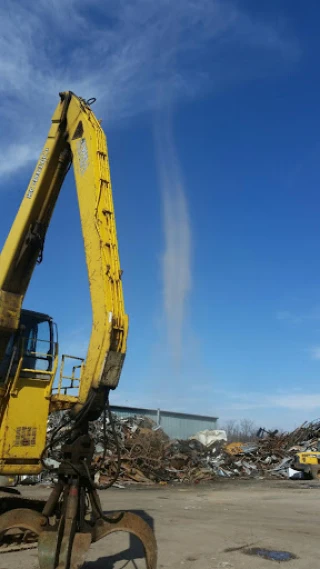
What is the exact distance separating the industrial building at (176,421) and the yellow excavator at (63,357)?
2598cm

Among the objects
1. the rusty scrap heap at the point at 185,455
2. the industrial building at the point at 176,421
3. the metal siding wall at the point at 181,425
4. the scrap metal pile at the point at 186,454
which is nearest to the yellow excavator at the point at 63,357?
the scrap metal pile at the point at 186,454

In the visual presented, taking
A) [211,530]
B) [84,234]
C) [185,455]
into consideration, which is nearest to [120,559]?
[211,530]

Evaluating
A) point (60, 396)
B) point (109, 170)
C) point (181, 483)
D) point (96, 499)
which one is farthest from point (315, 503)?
point (109, 170)

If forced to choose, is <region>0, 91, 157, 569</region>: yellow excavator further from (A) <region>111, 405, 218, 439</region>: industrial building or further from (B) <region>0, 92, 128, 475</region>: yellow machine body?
(A) <region>111, 405, 218, 439</region>: industrial building

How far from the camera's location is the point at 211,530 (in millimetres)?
9625

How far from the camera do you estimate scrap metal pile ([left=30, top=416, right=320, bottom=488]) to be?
72.6ft

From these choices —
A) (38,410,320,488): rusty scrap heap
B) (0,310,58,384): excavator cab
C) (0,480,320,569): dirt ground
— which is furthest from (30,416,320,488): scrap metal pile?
(0,310,58,384): excavator cab

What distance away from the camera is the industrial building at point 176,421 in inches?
1372

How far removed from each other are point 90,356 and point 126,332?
496mm

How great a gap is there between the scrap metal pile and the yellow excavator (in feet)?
Result: 37.1

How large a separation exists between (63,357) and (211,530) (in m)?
4.55

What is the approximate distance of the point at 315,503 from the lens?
51.1 feet

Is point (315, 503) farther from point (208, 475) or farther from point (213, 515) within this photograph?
point (208, 475)

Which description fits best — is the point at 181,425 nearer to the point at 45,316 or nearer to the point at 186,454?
the point at 186,454
